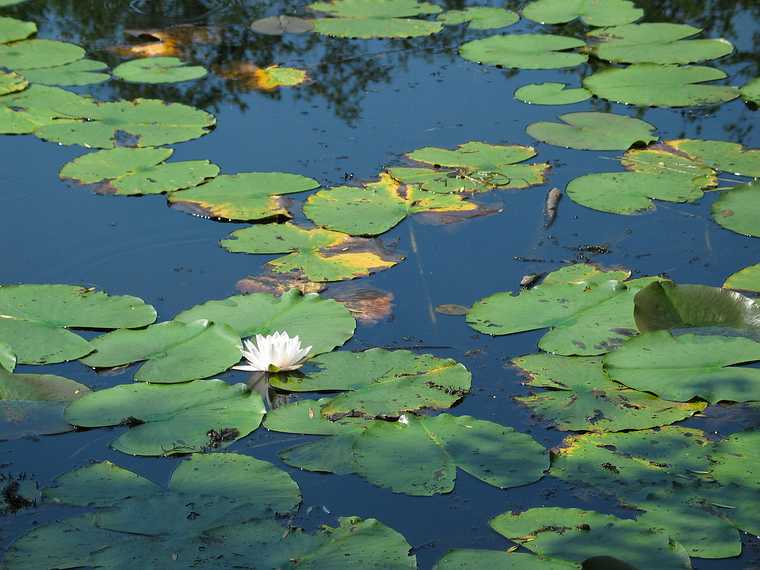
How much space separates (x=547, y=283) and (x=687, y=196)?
108 centimetres

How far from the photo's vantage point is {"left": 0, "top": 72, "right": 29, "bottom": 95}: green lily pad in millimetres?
5965

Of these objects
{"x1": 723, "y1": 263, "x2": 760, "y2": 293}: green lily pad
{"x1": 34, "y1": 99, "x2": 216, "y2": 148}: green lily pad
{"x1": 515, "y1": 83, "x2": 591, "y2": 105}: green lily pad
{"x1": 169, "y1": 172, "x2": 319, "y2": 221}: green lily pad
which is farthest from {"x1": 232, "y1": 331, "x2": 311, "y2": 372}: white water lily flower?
{"x1": 515, "y1": 83, "x2": 591, "y2": 105}: green lily pad

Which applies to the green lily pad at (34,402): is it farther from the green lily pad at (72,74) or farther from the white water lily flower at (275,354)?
the green lily pad at (72,74)

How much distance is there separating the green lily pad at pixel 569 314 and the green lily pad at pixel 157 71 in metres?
3.16

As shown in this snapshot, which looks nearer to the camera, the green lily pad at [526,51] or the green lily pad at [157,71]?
the green lily pad at [157,71]

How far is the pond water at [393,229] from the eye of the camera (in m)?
2.86

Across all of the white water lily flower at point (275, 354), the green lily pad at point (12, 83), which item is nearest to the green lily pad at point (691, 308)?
the white water lily flower at point (275, 354)

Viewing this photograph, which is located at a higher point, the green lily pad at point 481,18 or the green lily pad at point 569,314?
the green lily pad at point 481,18

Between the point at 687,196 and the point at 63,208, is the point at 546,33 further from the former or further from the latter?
the point at 63,208

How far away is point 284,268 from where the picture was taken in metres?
4.03

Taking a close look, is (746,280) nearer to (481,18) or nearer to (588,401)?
(588,401)

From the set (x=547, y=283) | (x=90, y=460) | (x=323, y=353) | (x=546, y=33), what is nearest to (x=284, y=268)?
(x=323, y=353)

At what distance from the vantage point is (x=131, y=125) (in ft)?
17.9

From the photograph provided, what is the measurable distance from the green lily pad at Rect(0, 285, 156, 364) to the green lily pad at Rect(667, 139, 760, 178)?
2.69 meters
